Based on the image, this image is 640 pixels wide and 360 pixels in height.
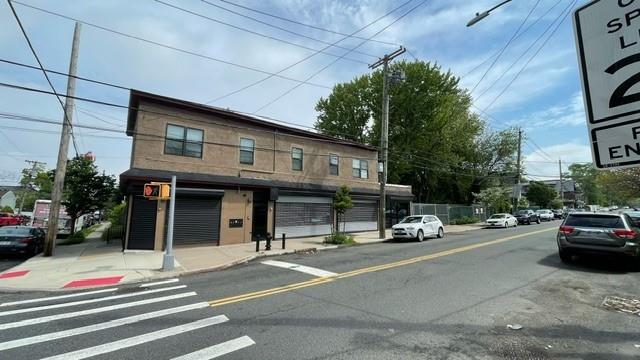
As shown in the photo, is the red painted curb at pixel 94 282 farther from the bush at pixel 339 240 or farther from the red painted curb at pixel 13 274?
Result: the bush at pixel 339 240

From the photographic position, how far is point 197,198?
55.5ft

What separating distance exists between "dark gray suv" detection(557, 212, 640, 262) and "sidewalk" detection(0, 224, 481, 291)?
978 cm

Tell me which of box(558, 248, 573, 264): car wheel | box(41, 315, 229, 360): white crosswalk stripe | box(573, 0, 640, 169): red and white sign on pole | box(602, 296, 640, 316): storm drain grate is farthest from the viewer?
box(558, 248, 573, 264): car wheel

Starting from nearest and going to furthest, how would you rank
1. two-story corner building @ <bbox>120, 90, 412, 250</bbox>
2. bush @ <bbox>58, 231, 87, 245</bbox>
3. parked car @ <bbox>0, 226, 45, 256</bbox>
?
1. parked car @ <bbox>0, 226, 45, 256</bbox>
2. two-story corner building @ <bbox>120, 90, 412, 250</bbox>
3. bush @ <bbox>58, 231, 87, 245</bbox>

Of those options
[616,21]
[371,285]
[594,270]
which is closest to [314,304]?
[371,285]

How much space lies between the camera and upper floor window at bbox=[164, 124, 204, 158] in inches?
655

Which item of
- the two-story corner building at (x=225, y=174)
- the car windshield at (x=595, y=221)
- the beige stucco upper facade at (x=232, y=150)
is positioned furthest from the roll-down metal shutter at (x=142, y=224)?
the car windshield at (x=595, y=221)

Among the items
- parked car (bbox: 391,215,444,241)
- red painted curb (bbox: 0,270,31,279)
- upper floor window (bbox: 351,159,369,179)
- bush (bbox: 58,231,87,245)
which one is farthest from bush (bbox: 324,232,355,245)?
bush (bbox: 58,231,87,245)

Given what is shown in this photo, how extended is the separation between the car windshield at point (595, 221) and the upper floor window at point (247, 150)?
15.3 m

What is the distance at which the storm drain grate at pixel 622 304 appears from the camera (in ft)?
21.0

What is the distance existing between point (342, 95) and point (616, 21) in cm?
3949

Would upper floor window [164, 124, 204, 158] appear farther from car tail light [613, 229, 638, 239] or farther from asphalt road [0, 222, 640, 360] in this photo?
car tail light [613, 229, 638, 239]

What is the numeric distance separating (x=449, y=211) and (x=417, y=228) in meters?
18.0

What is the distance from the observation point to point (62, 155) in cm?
1479
